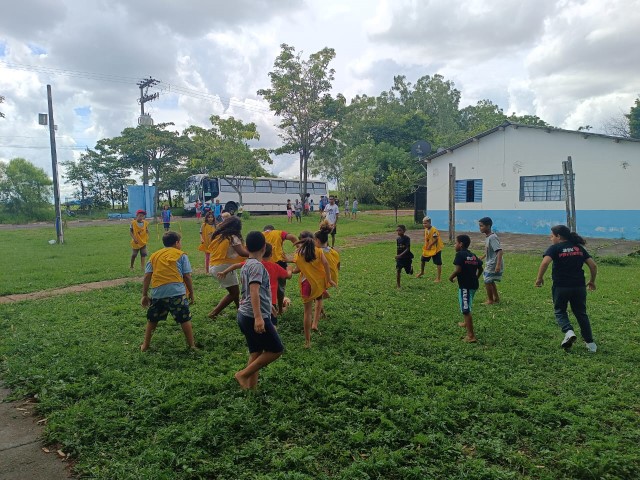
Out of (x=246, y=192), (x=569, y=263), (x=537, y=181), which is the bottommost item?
(x=569, y=263)

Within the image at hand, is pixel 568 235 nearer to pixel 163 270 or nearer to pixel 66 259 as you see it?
pixel 163 270

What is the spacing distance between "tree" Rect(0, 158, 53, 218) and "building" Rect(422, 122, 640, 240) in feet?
91.8

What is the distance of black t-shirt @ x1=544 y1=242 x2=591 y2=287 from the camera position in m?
5.42

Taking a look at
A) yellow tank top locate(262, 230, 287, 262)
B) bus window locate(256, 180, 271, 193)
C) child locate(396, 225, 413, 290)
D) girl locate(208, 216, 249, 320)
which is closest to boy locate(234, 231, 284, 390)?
girl locate(208, 216, 249, 320)

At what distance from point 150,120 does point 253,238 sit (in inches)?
1309

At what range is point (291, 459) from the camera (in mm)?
3170

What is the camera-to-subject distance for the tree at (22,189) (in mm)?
32781

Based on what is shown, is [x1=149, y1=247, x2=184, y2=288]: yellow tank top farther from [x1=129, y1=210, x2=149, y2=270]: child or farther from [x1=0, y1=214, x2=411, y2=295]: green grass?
[x1=129, y1=210, x2=149, y2=270]: child

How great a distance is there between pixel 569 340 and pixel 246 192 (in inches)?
1302

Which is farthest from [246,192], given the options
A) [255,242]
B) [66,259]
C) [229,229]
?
[255,242]

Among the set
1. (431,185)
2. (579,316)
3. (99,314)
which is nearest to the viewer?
(579,316)

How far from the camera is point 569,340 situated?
5.24 m

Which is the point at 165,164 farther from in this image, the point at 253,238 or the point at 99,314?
the point at 253,238

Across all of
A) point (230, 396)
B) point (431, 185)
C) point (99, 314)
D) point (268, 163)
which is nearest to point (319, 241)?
point (230, 396)
